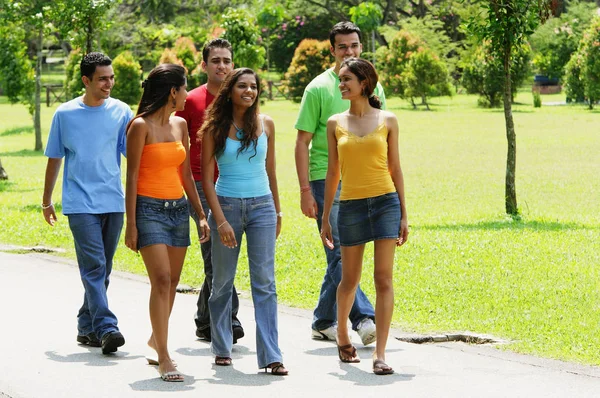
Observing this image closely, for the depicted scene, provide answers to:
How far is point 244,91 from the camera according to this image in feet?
23.4

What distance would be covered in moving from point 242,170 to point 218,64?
1147 millimetres

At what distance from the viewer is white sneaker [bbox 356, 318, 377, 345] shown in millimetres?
7832

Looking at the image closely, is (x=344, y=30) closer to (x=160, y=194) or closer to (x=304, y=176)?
(x=304, y=176)

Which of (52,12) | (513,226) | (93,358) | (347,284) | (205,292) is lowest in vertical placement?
(513,226)

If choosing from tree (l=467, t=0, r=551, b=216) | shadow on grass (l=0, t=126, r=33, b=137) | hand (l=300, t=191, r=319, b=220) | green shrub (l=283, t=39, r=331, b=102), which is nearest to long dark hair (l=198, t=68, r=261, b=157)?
hand (l=300, t=191, r=319, b=220)

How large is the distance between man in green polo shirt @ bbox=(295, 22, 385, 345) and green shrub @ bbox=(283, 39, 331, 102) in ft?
143

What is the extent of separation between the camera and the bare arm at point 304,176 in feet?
25.5

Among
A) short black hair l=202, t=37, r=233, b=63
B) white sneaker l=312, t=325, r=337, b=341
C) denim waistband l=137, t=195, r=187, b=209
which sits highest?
short black hair l=202, t=37, r=233, b=63

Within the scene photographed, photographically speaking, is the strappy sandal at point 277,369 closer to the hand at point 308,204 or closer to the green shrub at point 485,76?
the hand at point 308,204

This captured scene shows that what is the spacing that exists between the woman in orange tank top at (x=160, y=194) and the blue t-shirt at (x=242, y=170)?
0.25 metres

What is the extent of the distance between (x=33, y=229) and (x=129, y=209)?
8.29 m

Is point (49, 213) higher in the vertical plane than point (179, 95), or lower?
lower

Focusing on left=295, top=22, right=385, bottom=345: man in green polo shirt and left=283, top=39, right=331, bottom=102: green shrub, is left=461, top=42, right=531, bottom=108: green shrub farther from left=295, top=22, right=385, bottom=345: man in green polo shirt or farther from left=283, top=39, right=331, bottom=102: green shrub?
left=295, top=22, right=385, bottom=345: man in green polo shirt

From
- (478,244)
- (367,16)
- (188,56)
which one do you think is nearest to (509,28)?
(478,244)
